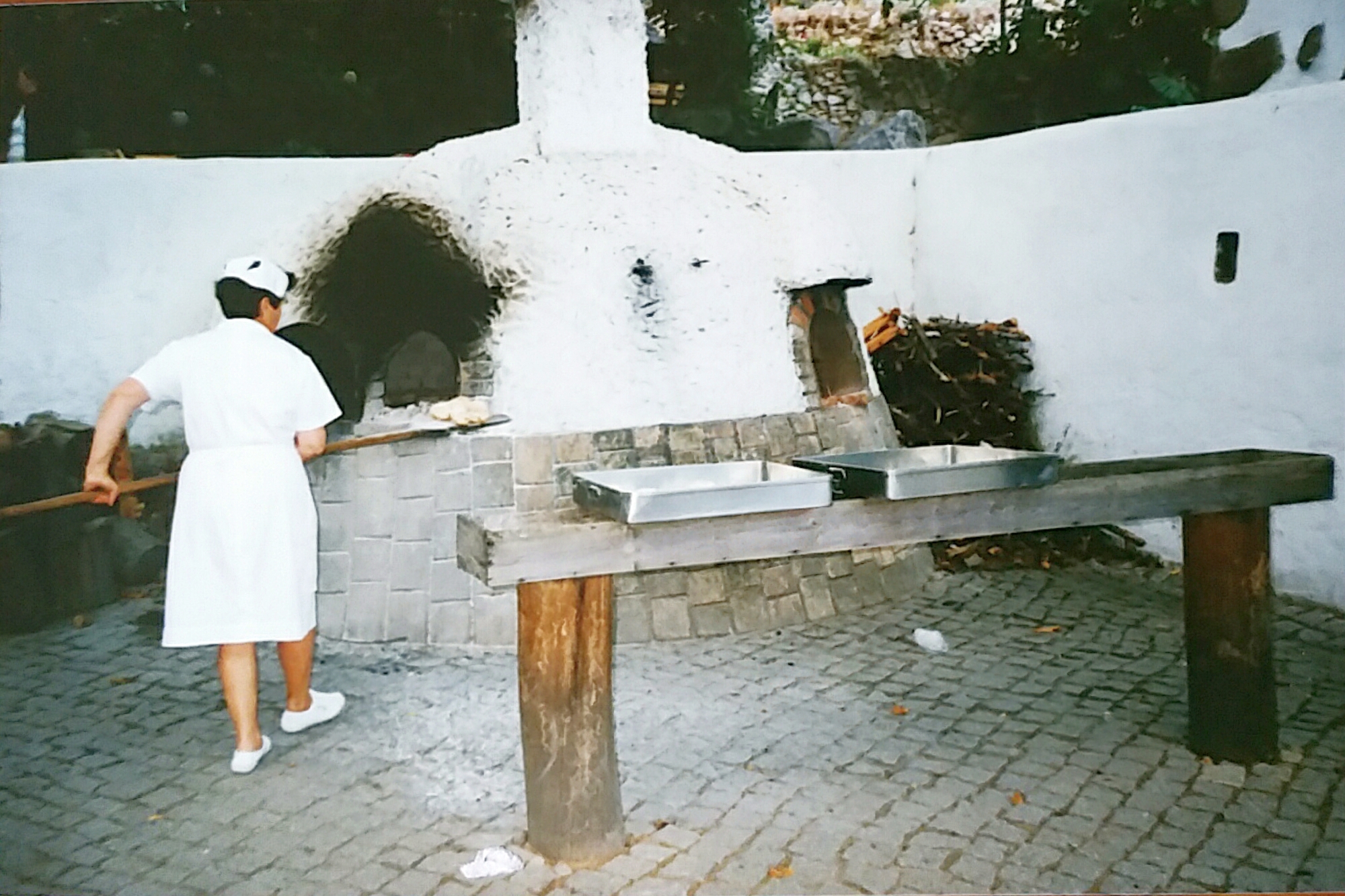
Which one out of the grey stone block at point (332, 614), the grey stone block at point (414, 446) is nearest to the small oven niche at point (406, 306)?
the grey stone block at point (414, 446)

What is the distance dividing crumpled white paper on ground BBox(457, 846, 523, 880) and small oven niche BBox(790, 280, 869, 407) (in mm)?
1938

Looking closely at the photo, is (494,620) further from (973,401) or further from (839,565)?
(973,401)

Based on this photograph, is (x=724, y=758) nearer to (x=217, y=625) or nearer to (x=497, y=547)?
(x=497, y=547)

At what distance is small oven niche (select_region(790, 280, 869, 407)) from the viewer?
3818 mm

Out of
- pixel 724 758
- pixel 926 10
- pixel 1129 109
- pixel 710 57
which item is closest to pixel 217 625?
pixel 724 758

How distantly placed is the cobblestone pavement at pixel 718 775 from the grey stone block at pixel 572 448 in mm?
620

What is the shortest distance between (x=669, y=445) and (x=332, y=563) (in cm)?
109

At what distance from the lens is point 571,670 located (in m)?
2.31

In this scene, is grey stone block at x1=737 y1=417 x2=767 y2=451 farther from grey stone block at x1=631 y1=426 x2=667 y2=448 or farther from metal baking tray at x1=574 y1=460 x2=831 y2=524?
metal baking tray at x1=574 y1=460 x2=831 y2=524

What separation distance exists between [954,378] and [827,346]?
68 centimetres

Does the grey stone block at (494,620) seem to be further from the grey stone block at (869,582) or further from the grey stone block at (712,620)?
the grey stone block at (869,582)

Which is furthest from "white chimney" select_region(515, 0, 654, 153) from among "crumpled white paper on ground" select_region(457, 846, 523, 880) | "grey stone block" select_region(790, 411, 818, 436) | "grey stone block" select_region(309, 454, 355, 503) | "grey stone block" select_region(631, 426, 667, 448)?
"crumpled white paper on ground" select_region(457, 846, 523, 880)

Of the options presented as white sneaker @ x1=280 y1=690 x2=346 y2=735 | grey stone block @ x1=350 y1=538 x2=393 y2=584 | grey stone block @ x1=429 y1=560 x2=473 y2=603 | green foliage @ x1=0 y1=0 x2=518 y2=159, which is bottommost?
white sneaker @ x1=280 y1=690 x2=346 y2=735

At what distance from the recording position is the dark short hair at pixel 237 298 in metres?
2.71
